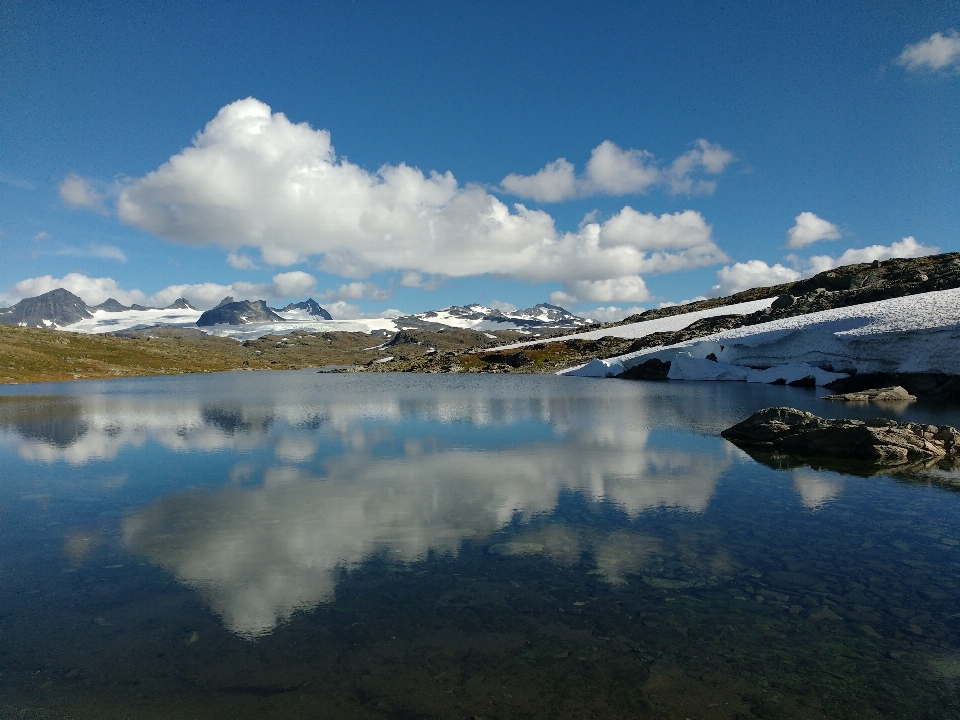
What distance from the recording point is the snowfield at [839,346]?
59.8m

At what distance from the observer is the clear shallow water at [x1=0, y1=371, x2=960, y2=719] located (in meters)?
8.26

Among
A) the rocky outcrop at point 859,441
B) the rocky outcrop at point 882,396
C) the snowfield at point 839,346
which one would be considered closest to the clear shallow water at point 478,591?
the rocky outcrop at point 859,441

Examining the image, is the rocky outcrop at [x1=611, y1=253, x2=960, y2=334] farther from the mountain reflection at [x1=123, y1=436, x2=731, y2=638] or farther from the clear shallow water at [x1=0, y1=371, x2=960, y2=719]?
the clear shallow water at [x1=0, y1=371, x2=960, y2=719]

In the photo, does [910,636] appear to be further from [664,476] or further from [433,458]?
[433,458]

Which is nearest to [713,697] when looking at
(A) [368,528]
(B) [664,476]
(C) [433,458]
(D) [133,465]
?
(A) [368,528]

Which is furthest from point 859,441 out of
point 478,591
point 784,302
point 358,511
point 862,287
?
point 784,302

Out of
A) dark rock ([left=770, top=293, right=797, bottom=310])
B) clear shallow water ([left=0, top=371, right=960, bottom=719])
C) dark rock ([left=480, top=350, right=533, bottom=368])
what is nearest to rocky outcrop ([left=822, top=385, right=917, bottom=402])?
clear shallow water ([left=0, top=371, right=960, bottom=719])

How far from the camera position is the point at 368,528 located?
15.9 metres

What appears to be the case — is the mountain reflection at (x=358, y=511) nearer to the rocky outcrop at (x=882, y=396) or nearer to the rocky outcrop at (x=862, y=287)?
the rocky outcrop at (x=882, y=396)

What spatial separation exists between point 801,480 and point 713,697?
16205 mm

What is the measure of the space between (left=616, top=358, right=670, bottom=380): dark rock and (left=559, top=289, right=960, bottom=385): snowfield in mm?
1399

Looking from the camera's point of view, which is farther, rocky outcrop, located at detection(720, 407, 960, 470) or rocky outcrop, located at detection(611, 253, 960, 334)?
rocky outcrop, located at detection(611, 253, 960, 334)

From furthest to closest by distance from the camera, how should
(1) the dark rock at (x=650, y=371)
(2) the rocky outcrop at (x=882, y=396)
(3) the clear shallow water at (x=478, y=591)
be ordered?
(1) the dark rock at (x=650, y=371) → (2) the rocky outcrop at (x=882, y=396) → (3) the clear shallow water at (x=478, y=591)

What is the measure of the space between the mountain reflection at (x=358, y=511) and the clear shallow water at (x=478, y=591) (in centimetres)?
10
